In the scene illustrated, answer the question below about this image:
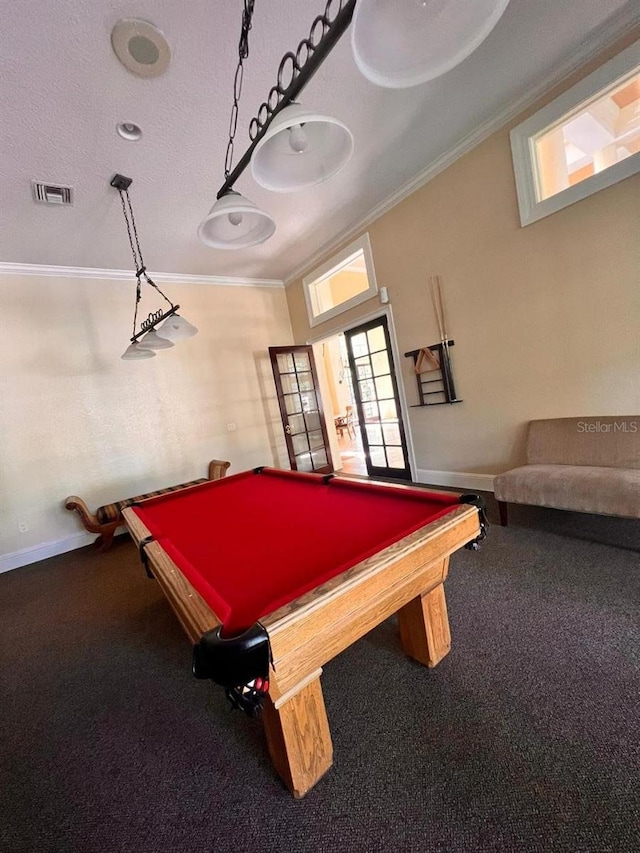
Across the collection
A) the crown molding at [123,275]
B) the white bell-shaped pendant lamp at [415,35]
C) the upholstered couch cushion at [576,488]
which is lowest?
the upholstered couch cushion at [576,488]

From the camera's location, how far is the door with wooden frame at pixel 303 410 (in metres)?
5.17

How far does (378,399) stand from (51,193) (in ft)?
12.3

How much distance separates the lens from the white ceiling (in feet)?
5.72

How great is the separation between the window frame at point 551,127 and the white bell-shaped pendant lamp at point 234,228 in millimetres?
2358

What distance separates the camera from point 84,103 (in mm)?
2045

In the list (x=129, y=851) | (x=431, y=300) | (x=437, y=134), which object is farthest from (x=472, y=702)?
(x=437, y=134)

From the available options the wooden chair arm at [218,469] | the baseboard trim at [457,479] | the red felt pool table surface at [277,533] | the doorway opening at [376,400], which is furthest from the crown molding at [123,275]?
the baseboard trim at [457,479]

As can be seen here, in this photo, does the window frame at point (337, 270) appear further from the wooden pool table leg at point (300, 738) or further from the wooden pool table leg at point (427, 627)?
the wooden pool table leg at point (300, 738)

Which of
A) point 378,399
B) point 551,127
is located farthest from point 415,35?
point 378,399

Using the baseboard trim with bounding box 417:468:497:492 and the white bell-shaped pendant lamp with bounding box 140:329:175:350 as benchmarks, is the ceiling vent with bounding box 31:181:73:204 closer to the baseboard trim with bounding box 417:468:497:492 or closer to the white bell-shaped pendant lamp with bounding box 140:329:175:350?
the white bell-shaped pendant lamp with bounding box 140:329:175:350

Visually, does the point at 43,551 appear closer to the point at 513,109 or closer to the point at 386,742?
the point at 386,742

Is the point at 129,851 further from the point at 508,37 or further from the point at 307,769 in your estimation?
the point at 508,37

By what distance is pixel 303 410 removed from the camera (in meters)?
5.38

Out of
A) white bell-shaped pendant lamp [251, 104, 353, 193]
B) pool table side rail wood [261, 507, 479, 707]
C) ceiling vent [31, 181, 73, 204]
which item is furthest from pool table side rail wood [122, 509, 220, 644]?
ceiling vent [31, 181, 73, 204]
